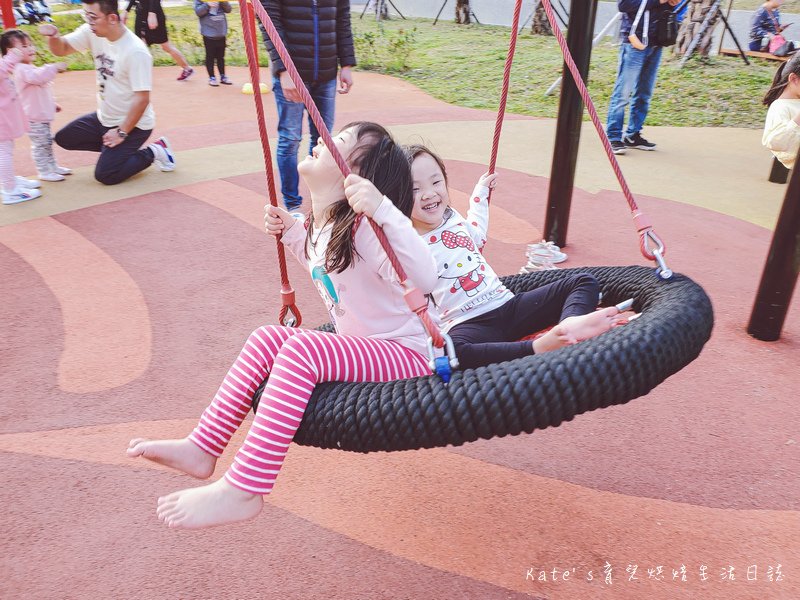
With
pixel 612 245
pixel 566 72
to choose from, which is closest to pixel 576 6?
pixel 566 72

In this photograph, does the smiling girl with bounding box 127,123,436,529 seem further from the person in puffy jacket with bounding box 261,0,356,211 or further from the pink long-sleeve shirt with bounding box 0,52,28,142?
the pink long-sleeve shirt with bounding box 0,52,28,142

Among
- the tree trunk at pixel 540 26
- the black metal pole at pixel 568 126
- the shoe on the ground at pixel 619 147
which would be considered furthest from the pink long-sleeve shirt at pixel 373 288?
the tree trunk at pixel 540 26

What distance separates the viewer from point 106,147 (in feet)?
16.7

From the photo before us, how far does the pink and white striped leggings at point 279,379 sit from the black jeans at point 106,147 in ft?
12.6

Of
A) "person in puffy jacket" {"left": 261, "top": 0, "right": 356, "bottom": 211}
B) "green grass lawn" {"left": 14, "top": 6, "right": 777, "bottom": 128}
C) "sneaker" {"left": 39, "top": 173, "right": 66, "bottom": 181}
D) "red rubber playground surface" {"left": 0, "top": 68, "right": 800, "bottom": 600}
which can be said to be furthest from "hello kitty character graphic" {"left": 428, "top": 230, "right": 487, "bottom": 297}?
"green grass lawn" {"left": 14, "top": 6, "right": 777, "bottom": 128}

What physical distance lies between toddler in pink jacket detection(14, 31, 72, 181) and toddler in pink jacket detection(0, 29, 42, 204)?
87mm

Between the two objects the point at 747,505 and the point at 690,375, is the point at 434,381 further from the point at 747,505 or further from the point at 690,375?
the point at 690,375

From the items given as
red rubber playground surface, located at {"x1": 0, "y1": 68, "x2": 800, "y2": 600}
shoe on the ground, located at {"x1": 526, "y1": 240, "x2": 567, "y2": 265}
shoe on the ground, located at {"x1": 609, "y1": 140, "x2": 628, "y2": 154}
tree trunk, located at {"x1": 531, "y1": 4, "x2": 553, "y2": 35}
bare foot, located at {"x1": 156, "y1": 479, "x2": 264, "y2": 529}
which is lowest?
red rubber playground surface, located at {"x1": 0, "y1": 68, "x2": 800, "y2": 600}

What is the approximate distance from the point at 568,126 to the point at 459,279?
1.89 meters

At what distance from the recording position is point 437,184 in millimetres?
2285

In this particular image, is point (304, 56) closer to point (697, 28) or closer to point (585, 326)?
point (585, 326)

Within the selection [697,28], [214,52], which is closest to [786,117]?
[697,28]

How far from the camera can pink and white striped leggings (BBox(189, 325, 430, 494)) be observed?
1643 millimetres

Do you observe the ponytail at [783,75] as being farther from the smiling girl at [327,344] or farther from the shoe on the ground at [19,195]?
the shoe on the ground at [19,195]
